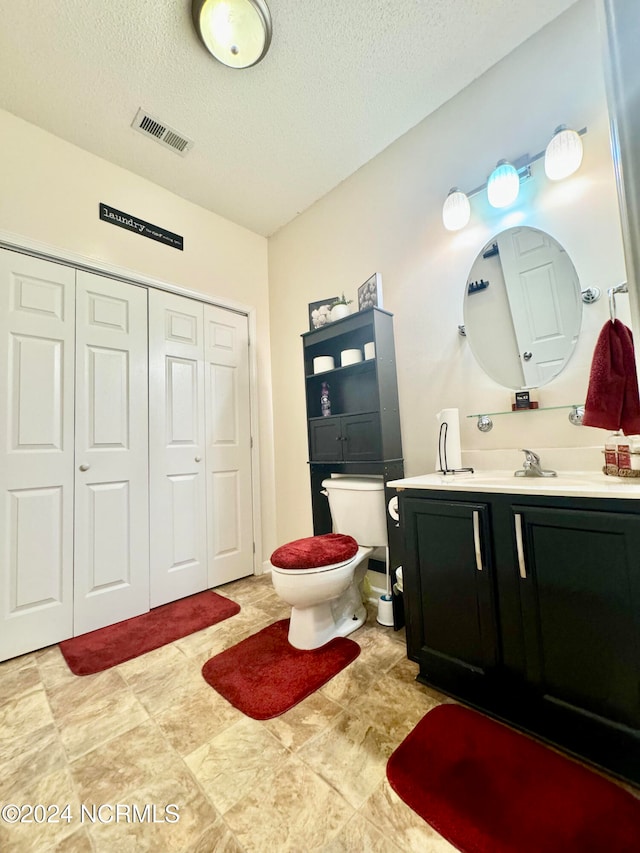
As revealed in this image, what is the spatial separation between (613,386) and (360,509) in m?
1.24

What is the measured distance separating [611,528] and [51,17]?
2883mm

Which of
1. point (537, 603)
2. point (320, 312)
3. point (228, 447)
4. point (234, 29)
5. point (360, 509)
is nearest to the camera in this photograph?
point (537, 603)

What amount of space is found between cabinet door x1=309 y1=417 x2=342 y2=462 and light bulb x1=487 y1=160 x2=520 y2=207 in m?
1.34

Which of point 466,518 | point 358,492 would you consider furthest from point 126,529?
point 466,518

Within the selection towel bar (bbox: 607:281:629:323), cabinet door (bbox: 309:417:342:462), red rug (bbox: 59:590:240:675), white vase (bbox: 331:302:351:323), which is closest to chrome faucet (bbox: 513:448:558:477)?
towel bar (bbox: 607:281:629:323)

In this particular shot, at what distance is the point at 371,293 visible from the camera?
2104 mm

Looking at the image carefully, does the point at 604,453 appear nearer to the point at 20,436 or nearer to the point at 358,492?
the point at 358,492

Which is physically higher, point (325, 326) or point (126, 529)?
point (325, 326)

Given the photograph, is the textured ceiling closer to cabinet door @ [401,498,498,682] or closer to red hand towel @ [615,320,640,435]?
red hand towel @ [615,320,640,435]

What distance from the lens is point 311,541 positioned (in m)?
1.82

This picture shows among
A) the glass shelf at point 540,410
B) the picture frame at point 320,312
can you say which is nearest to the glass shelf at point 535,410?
the glass shelf at point 540,410

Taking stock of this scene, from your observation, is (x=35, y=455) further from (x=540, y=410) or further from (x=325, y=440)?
(x=540, y=410)

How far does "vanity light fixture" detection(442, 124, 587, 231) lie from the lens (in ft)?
4.72

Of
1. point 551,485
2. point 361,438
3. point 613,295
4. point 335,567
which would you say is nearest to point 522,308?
point 613,295
